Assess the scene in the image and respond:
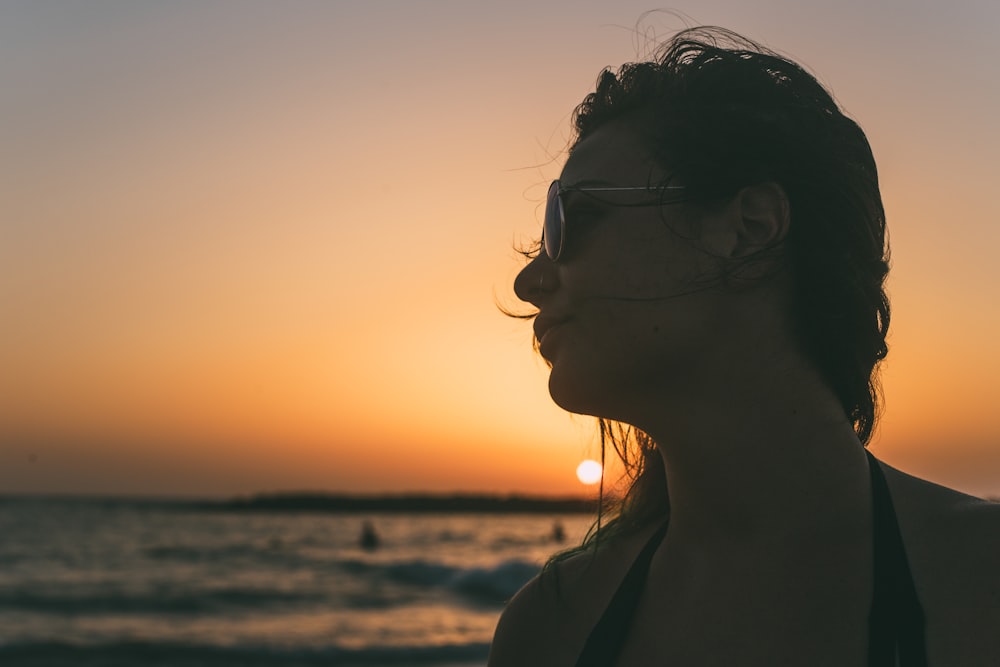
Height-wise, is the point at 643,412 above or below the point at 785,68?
below

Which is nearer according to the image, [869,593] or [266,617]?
[869,593]

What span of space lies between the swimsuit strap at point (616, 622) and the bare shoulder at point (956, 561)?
0.56m

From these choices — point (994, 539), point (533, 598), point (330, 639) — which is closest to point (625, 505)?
point (533, 598)

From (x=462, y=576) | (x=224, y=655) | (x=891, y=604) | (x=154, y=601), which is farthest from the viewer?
(x=462, y=576)

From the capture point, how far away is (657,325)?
1745mm

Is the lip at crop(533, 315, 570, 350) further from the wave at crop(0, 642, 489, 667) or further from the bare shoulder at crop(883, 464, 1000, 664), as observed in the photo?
the wave at crop(0, 642, 489, 667)

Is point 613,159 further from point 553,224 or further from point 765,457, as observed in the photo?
point 765,457

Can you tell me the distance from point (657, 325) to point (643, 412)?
0.20 m

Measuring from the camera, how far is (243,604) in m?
19.9

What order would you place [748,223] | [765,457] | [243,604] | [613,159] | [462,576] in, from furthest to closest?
[462,576] < [243,604] < [613,159] < [748,223] < [765,457]

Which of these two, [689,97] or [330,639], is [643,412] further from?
[330,639]

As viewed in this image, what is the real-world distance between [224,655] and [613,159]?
14.0 m

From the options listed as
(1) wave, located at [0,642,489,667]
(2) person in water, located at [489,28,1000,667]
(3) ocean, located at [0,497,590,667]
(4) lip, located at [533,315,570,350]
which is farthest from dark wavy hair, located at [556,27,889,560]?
(1) wave, located at [0,642,489,667]

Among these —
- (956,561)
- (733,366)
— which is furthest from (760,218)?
(956,561)
